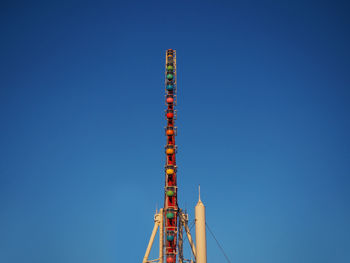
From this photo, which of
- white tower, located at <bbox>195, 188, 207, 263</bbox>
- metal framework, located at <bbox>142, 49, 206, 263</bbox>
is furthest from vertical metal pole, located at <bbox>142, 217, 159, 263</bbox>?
white tower, located at <bbox>195, 188, 207, 263</bbox>

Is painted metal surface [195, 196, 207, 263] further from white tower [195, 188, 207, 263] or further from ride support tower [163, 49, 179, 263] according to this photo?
ride support tower [163, 49, 179, 263]

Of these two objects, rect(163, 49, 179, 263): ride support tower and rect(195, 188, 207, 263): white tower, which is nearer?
rect(195, 188, 207, 263): white tower

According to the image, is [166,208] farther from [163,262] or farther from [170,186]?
[163,262]

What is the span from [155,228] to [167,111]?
24.3m

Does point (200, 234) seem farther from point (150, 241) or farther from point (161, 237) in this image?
point (150, 241)

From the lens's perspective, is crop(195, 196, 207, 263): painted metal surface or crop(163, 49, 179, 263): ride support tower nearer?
crop(195, 196, 207, 263): painted metal surface

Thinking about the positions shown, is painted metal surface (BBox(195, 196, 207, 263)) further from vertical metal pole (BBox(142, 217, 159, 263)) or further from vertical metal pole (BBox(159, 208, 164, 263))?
vertical metal pole (BBox(142, 217, 159, 263))

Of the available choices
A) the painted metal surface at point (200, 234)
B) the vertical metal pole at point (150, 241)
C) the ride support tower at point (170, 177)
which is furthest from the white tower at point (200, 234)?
the vertical metal pole at point (150, 241)

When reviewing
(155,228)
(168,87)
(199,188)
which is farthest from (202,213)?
(168,87)

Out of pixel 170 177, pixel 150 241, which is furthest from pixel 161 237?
pixel 170 177

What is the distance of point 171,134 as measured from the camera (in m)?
82.1

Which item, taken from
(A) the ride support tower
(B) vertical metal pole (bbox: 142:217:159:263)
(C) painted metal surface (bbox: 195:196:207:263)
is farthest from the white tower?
(B) vertical metal pole (bbox: 142:217:159:263)

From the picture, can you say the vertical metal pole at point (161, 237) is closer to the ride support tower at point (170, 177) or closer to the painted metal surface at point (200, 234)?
the ride support tower at point (170, 177)

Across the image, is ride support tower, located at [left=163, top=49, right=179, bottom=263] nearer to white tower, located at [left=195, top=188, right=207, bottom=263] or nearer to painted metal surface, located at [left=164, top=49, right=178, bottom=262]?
painted metal surface, located at [left=164, top=49, right=178, bottom=262]
